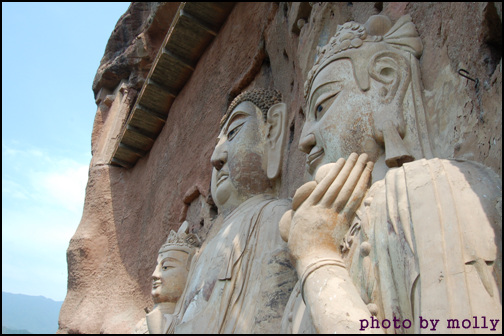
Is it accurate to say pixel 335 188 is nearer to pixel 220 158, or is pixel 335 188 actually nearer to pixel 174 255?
pixel 220 158

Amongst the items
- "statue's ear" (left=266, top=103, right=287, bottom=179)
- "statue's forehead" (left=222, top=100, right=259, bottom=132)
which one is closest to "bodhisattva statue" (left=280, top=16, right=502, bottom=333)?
"statue's ear" (left=266, top=103, right=287, bottom=179)

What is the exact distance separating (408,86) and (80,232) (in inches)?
208

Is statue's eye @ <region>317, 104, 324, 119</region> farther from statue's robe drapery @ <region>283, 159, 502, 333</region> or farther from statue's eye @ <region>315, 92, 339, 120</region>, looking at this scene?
statue's robe drapery @ <region>283, 159, 502, 333</region>

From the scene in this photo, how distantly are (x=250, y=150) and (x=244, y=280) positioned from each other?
96cm

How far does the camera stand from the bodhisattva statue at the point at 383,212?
4.92ft

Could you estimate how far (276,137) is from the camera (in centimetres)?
349

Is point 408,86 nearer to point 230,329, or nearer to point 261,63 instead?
point 230,329

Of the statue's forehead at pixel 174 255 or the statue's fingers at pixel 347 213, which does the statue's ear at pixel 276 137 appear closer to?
the statue's forehead at pixel 174 255

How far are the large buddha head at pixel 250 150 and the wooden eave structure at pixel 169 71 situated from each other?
2.20 metres

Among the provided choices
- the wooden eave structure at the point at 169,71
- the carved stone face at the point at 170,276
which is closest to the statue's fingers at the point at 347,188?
the carved stone face at the point at 170,276

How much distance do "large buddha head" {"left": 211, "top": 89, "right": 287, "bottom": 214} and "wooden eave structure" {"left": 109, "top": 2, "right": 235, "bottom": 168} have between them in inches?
86.7

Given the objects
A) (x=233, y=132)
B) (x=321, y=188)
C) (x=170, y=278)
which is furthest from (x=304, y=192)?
(x=170, y=278)

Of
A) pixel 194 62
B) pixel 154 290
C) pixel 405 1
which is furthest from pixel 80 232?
pixel 405 1

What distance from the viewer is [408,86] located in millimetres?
2324
